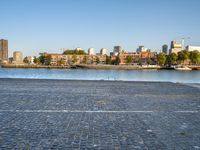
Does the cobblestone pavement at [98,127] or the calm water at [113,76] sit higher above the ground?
the cobblestone pavement at [98,127]

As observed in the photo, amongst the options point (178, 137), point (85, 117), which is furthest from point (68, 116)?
point (178, 137)

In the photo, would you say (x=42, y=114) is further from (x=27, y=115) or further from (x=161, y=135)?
(x=161, y=135)

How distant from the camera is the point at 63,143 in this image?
6.12 meters

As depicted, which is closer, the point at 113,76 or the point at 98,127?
the point at 98,127

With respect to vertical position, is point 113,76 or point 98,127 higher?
point 98,127

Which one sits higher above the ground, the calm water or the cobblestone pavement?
the cobblestone pavement

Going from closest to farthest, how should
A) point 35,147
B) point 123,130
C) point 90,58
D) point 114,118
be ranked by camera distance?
point 35,147 → point 123,130 → point 114,118 → point 90,58

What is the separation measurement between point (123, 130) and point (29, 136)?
8.14 ft

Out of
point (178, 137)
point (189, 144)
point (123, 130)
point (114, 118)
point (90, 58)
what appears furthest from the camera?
point (90, 58)

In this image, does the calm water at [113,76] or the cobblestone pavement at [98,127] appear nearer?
the cobblestone pavement at [98,127]

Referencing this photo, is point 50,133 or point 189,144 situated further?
point 50,133

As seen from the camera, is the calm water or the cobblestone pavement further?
the calm water

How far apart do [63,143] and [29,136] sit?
3.41 ft

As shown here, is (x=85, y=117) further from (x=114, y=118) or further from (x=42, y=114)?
(x=42, y=114)
